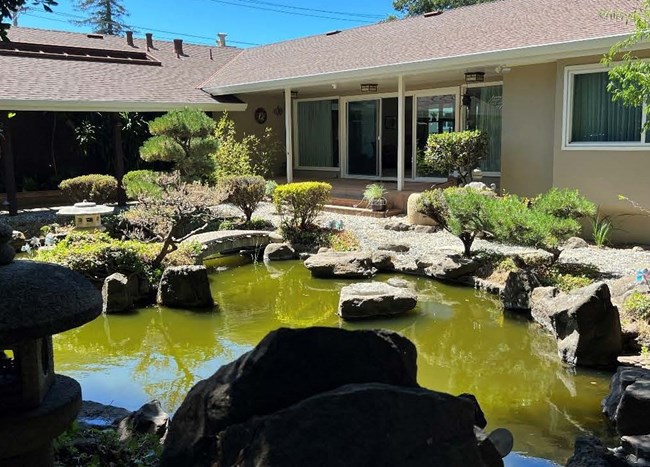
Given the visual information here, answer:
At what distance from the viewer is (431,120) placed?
15.6 meters

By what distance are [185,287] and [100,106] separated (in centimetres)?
795

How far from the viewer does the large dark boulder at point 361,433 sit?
226 cm

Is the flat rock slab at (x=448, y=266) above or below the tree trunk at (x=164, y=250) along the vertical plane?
below

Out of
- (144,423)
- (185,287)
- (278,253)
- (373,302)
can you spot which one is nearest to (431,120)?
(278,253)

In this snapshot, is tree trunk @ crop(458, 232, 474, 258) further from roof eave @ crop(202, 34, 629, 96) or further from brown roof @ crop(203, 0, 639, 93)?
brown roof @ crop(203, 0, 639, 93)

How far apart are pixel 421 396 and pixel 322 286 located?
6809 mm

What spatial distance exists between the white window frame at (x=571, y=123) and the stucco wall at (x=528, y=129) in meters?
0.63

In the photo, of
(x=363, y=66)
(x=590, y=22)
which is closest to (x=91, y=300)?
(x=590, y=22)

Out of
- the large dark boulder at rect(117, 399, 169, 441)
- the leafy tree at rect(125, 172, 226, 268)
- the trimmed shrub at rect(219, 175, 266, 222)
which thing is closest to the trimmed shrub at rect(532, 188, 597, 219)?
the leafy tree at rect(125, 172, 226, 268)

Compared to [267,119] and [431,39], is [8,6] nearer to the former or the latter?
[431,39]

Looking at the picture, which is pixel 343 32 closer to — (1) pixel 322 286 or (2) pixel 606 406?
(1) pixel 322 286

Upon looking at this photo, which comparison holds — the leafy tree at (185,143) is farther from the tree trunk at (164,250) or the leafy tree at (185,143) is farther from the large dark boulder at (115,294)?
the large dark boulder at (115,294)

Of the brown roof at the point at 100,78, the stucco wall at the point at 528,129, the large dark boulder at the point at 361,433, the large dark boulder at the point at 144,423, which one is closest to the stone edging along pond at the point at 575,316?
the large dark boulder at the point at 361,433

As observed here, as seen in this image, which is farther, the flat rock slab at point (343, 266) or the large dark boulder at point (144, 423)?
the flat rock slab at point (343, 266)
